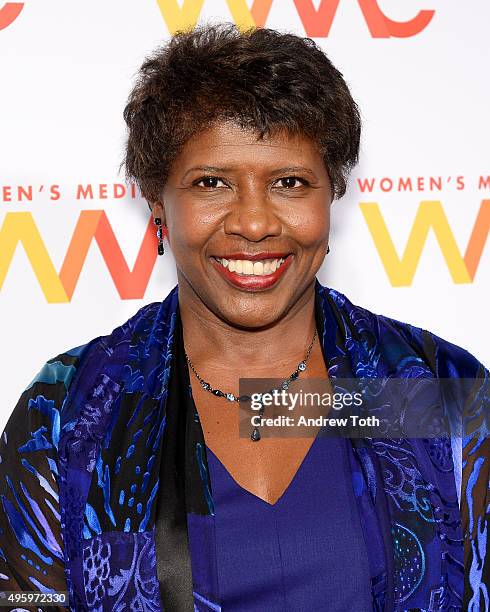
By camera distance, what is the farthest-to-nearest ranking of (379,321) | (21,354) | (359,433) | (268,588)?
(21,354), (379,321), (359,433), (268,588)

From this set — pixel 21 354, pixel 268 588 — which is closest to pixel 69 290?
pixel 21 354

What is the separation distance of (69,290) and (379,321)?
0.63m

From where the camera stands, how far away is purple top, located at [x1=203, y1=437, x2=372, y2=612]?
124 cm

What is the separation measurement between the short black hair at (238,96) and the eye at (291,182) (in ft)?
0.21

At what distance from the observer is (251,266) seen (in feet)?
4.33

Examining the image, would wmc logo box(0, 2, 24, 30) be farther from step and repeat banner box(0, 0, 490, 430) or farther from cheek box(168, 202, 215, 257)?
cheek box(168, 202, 215, 257)

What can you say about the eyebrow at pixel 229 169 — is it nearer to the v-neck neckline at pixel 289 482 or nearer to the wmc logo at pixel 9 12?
the v-neck neckline at pixel 289 482

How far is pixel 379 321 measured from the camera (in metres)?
1.52

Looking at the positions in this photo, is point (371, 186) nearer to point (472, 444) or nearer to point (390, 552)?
point (472, 444)

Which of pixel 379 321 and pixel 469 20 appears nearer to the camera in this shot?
pixel 379 321

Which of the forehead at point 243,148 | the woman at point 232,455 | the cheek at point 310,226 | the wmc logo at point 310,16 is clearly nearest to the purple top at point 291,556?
the woman at point 232,455

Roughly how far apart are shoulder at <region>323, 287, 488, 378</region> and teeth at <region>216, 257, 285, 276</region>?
24 cm

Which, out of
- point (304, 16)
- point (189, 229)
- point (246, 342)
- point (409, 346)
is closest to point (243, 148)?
point (189, 229)

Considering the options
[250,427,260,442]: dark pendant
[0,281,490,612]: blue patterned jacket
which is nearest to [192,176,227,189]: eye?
[0,281,490,612]: blue patterned jacket
